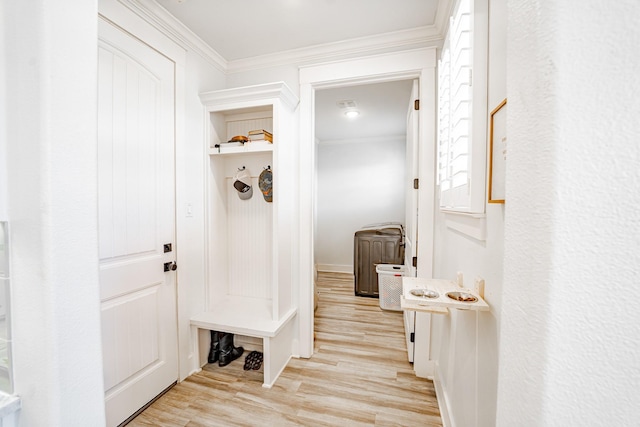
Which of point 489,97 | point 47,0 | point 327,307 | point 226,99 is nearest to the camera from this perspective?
point 47,0

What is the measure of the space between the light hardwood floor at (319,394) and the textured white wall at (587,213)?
1533 millimetres

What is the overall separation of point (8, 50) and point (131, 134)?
98 cm

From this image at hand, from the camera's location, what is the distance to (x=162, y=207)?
1.75 m

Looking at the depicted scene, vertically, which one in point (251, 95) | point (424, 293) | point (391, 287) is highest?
point (251, 95)

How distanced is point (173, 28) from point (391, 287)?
3218 millimetres

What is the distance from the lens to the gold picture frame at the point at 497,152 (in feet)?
2.65

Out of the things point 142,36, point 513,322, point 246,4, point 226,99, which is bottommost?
point 513,322

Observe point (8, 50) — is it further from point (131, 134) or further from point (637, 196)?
point (637, 196)

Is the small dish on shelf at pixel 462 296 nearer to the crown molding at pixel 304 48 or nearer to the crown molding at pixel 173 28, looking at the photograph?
the crown molding at pixel 304 48

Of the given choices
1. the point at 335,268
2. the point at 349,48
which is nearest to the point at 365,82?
the point at 349,48

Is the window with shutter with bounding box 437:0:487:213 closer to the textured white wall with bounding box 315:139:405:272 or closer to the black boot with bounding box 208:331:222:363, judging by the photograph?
the black boot with bounding box 208:331:222:363

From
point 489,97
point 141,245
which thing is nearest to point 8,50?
point 141,245

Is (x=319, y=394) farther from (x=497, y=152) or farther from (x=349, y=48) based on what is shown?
(x=349, y=48)

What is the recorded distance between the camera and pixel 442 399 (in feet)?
5.30
